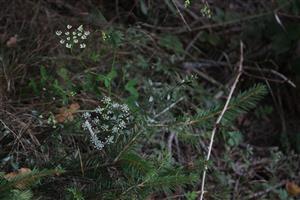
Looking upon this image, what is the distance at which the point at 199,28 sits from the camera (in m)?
3.55

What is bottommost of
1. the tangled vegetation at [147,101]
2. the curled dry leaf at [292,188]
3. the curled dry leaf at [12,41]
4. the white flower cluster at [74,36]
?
the curled dry leaf at [292,188]

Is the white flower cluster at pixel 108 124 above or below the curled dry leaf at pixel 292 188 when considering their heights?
above

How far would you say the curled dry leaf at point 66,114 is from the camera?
2.29 metres

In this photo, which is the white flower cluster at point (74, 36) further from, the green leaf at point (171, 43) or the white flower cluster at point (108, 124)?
the green leaf at point (171, 43)

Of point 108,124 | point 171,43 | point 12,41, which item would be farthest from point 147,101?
point 171,43

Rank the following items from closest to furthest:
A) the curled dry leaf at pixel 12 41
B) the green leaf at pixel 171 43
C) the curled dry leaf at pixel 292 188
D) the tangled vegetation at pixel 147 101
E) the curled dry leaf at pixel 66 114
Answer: the tangled vegetation at pixel 147 101 → the curled dry leaf at pixel 66 114 → the curled dry leaf at pixel 12 41 → the curled dry leaf at pixel 292 188 → the green leaf at pixel 171 43

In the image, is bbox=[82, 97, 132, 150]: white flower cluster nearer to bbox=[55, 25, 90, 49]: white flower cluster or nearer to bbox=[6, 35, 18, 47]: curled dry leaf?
bbox=[55, 25, 90, 49]: white flower cluster

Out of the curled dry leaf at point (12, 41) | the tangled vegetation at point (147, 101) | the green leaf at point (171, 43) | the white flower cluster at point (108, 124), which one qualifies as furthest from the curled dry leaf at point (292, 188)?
the curled dry leaf at point (12, 41)

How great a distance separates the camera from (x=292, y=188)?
3.02m

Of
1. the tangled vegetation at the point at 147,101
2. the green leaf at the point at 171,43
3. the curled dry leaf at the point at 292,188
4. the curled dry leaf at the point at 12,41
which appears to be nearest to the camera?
the tangled vegetation at the point at 147,101

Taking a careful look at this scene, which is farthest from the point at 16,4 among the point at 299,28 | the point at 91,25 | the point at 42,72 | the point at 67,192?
the point at 299,28

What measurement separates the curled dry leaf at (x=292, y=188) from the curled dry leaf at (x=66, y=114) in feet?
4.36

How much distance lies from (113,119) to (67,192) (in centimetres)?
33

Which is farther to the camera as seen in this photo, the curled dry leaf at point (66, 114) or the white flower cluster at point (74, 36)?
the curled dry leaf at point (66, 114)
